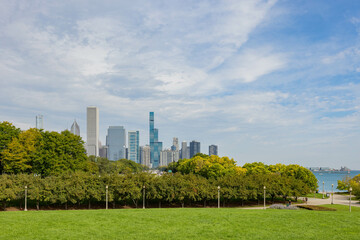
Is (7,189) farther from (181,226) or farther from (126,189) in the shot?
(181,226)

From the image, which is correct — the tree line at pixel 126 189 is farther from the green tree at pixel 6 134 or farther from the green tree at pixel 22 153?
the green tree at pixel 6 134

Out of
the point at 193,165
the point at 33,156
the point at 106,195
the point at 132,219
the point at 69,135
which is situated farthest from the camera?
the point at 193,165

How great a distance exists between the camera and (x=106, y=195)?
37.5 meters

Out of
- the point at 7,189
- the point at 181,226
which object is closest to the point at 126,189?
the point at 7,189

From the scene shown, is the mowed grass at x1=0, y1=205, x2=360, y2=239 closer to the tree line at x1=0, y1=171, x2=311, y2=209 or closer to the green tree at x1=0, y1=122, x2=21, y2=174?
the tree line at x1=0, y1=171, x2=311, y2=209

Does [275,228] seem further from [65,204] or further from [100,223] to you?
[65,204]

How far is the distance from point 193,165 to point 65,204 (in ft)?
130

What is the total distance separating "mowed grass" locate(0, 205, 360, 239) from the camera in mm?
17641

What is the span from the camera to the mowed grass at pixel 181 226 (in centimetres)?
1764

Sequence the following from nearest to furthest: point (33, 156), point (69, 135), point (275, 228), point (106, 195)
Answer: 1. point (275, 228)
2. point (106, 195)
3. point (33, 156)
4. point (69, 135)

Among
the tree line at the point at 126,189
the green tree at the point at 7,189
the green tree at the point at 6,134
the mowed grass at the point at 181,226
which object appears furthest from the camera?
the green tree at the point at 6,134

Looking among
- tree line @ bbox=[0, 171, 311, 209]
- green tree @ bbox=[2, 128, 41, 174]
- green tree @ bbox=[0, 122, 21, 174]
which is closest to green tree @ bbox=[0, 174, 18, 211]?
tree line @ bbox=[0, 171, 311, 209]

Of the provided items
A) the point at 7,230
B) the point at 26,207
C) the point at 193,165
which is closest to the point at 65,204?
the point at 26,207

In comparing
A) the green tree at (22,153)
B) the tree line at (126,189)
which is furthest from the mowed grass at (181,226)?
the green tree at (22,153)
